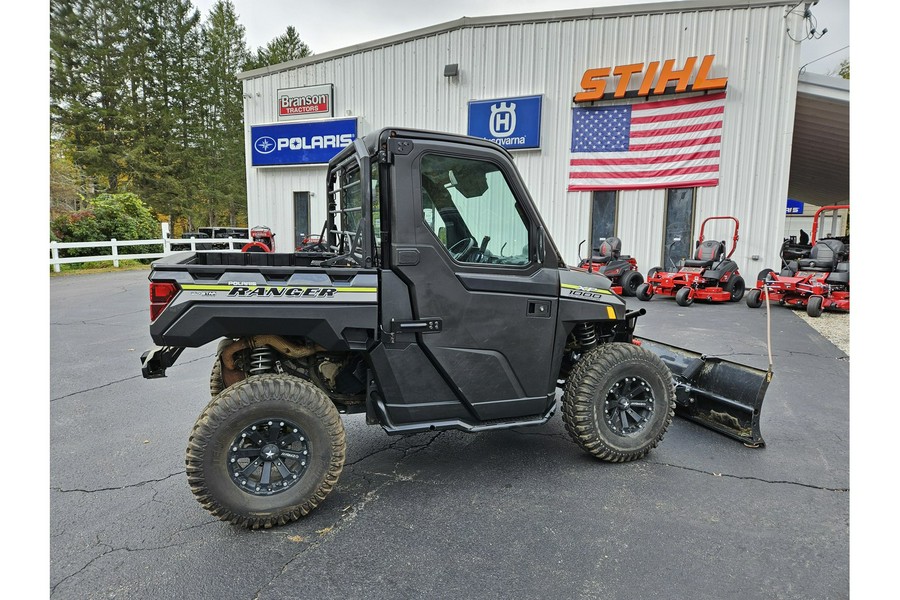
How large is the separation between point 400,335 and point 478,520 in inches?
47.9

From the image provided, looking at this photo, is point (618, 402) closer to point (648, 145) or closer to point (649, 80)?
point (648, 145)

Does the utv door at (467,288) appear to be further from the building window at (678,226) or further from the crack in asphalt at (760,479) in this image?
the building window at (678,226)

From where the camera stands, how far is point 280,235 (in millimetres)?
19078

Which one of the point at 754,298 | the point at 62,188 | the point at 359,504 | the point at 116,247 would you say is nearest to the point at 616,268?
the point at 754,298

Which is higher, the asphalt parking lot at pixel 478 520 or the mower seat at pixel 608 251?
the mower seat at pixel 608 251

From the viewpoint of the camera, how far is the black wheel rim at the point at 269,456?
296 cm

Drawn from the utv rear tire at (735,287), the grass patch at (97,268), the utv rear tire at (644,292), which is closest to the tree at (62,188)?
the grass patch at (97,268)

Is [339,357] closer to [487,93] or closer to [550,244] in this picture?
[550,244]

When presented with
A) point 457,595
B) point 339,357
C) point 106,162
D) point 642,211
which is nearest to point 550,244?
point 339,357

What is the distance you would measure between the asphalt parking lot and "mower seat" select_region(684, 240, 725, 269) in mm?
7513

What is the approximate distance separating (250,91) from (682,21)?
48.9ft

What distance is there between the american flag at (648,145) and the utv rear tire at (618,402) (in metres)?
11.3

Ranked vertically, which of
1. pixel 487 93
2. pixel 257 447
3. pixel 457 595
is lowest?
pixel 457 595

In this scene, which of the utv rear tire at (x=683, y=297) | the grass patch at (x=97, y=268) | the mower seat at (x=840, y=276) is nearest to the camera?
the mower seat at (x=840, y=276)
